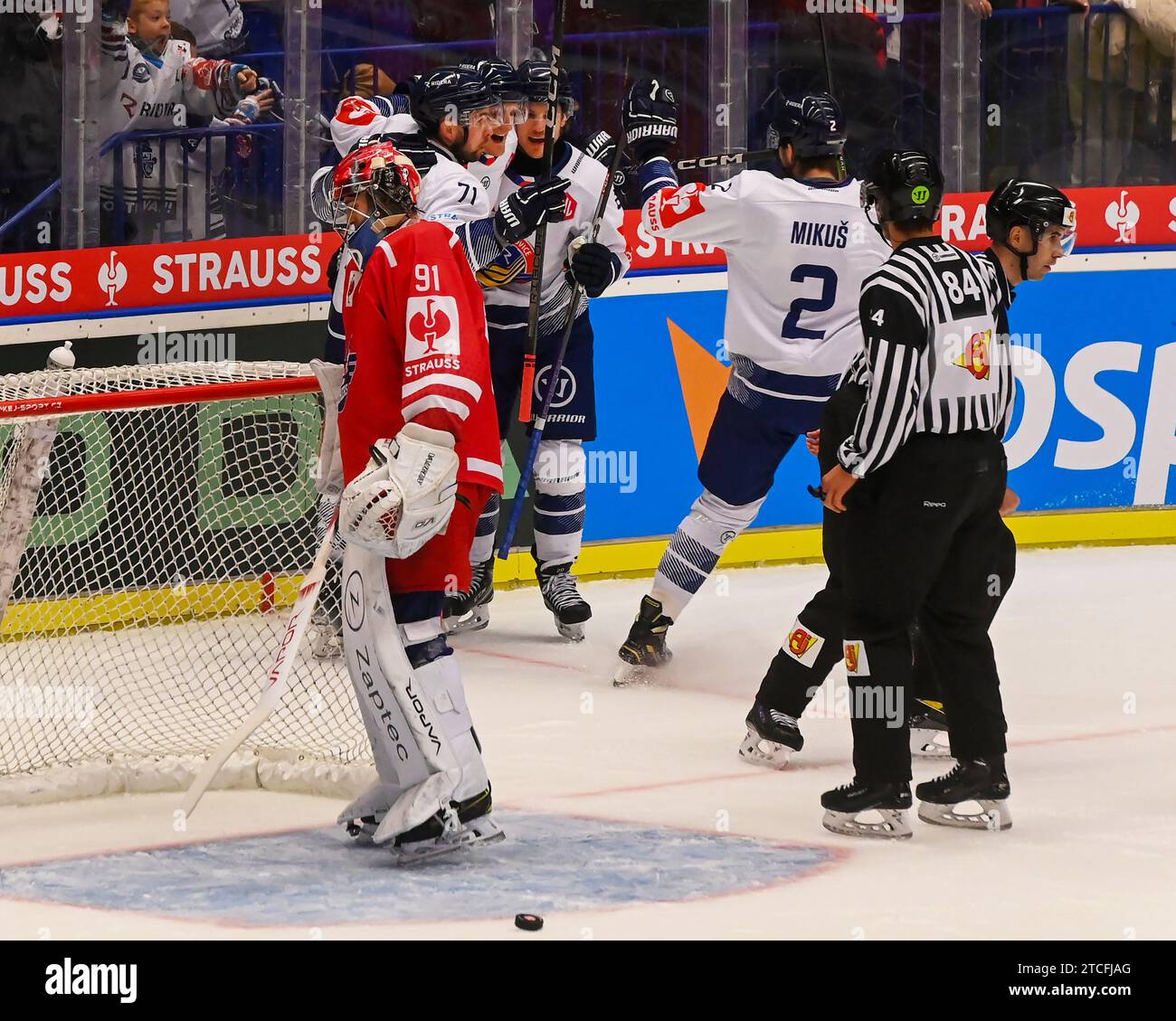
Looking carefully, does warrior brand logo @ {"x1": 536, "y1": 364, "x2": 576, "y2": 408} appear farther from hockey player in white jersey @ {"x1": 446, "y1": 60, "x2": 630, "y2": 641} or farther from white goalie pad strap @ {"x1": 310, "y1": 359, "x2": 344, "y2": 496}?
white goalie pad strap @ {"x1": 310, "y1": 359, "x2": 344, "y2": 496}

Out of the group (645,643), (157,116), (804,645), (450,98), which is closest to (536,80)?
(450,98)

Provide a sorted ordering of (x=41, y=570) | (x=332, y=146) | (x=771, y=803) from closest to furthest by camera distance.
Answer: (x=771, y=803) → (x=41, y=570) → (x=332, y=146)

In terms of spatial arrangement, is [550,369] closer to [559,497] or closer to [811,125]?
[559,497]

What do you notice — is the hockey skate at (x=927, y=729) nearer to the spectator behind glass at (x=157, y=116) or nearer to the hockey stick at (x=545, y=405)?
the hockey stick at (x=545, y=405)

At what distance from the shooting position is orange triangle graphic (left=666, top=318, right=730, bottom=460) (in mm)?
7141

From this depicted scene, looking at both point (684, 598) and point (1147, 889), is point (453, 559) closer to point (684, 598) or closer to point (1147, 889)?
point (1147, 889)

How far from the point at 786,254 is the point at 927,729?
1339mm

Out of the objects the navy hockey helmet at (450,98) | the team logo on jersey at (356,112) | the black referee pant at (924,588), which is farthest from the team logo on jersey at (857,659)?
the team logo on jersey at (356,112)

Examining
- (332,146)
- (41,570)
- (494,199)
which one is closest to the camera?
(41,570)

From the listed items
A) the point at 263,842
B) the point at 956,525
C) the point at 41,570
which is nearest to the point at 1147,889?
the point at 956,525

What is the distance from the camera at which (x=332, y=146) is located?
668cm

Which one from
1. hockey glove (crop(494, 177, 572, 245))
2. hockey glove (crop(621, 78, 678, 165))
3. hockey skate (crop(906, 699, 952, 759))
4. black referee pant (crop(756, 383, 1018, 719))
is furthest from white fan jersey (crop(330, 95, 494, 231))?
hockey skate (crop(906, 699, 952, 759))

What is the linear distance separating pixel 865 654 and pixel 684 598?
1.79 metres

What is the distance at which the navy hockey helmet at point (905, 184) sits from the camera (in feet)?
12.7
